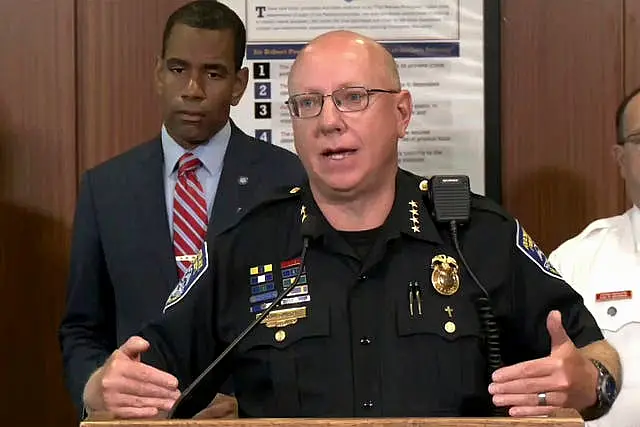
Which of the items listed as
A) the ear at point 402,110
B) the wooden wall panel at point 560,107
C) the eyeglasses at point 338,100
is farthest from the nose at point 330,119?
the wooden wall panel at point 560,107

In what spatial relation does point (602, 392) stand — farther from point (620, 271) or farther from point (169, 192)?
point (169, 192)

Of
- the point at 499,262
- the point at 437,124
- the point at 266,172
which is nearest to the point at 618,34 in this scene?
the point at 437,124

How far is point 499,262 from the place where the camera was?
1625mm

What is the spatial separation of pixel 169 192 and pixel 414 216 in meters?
0.78

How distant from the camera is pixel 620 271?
234cm

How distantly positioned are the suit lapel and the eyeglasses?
66cm

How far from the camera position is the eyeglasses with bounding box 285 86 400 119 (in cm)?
161

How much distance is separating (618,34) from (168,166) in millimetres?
1365

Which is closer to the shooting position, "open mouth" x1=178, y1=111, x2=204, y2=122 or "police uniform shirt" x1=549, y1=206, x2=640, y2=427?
"open mouth" x1=178, y1=111, x2=204, y2=122

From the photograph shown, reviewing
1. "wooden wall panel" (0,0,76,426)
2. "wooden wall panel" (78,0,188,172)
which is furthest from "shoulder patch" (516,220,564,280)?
"wooden wall panel" (0,0,76,426)

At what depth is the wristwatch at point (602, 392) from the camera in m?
1.45

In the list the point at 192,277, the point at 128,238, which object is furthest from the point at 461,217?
the point at 128,238

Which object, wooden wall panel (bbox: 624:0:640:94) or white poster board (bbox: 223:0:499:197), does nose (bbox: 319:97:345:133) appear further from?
wooden wall panel (bbox: 624:0:640:94)

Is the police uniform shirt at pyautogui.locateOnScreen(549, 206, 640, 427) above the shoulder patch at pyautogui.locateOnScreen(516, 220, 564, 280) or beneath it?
beneath
